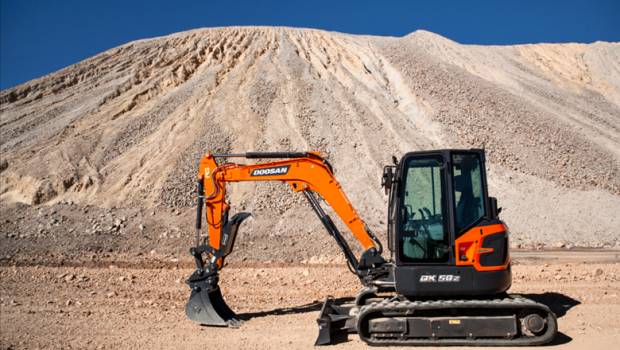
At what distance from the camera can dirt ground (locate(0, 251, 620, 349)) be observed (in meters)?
6.98

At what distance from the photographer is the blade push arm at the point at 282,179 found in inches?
303

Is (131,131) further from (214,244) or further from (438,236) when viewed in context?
(438,236)

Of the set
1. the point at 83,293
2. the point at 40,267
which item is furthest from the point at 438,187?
the point at 40,267

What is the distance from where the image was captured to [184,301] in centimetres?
944

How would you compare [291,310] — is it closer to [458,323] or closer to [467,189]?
[458,323]

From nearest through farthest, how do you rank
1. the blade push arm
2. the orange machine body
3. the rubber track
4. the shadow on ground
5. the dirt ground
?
the rubber track
the orange machine body
the dirt ground
the blade push arm
the shadow on ground

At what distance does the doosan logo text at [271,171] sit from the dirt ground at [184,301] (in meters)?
2.18

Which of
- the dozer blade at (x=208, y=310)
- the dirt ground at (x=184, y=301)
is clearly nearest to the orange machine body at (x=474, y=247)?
the dirt ground at (x=184, y=301)

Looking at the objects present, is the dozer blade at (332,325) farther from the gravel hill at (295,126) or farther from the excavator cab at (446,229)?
the gravel hill at (295,126)

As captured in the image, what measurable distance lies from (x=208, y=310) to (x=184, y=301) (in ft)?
5.99

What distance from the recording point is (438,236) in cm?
657

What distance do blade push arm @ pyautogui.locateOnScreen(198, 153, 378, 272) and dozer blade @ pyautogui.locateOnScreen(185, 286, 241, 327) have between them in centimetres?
69

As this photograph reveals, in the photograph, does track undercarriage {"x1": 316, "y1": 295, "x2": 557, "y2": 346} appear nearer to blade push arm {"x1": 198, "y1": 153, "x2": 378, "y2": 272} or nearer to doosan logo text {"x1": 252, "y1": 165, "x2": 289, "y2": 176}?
blade push arm {"x1": 198, "y1": 153, "x2": 378, "y2": 272}

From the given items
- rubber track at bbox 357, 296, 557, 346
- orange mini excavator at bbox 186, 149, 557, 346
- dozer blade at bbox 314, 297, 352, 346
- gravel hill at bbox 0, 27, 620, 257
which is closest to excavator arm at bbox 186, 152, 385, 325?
dozer blade at bbox 314, 297, 352, 346
